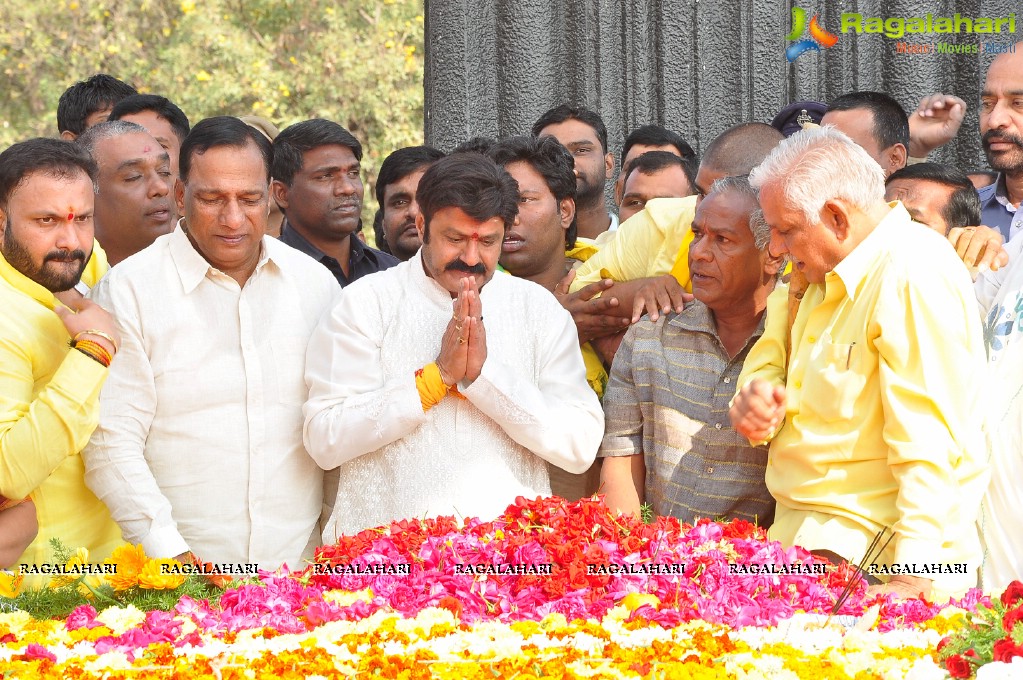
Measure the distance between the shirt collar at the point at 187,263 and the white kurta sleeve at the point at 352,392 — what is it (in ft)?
1.30

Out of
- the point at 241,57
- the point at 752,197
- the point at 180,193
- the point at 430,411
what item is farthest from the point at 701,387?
the point at 241,57

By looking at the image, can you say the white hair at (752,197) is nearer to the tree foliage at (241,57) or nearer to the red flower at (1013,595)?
the red flower at (1013,595)

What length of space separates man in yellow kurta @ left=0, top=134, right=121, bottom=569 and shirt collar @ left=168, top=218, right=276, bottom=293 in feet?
0.93

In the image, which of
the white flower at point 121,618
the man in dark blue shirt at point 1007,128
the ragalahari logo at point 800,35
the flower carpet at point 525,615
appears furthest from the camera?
the ragalahari logo at point 800,35

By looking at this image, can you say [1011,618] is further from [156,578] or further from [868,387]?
[156,578]

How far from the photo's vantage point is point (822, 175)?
364 centimetres

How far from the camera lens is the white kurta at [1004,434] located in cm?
371

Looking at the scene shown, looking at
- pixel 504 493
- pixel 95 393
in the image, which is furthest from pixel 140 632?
pixel 504 493

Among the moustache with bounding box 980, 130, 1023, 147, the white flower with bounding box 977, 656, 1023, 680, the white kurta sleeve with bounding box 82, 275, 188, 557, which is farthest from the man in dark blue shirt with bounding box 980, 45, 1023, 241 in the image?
the white kurta sleeve with bounding box 82, 275, 188, 557

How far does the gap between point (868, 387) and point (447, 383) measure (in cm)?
123

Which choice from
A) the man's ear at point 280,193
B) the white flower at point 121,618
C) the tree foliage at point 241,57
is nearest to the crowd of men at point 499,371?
the white flower at point 121,618

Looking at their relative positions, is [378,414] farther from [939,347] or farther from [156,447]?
[939,347]

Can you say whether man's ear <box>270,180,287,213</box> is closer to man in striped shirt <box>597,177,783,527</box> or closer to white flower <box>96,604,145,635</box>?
man in striped shirt <box>597,177,783,527</box>

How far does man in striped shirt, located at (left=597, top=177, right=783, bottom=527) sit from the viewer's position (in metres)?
4.07
